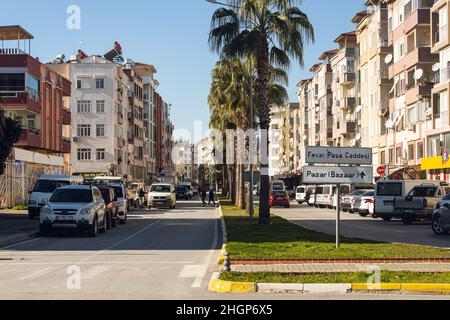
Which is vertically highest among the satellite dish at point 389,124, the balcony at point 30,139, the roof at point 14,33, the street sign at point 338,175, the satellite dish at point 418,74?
the roof at point 14,33

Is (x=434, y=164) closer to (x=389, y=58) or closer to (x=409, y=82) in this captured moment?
(x=409, y=82)

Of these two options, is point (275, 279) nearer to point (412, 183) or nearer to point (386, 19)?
point (412, 183)

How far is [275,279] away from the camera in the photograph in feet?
43.4

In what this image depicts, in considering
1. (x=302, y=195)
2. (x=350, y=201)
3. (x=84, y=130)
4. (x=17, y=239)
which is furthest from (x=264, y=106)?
(x=84, y=130)

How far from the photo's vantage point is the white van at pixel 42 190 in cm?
3809

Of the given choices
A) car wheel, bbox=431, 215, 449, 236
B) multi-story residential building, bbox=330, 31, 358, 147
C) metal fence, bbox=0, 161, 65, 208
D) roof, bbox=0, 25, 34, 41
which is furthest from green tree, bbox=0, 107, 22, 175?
multi-story residential building, bbox=330, 31, 358, 147

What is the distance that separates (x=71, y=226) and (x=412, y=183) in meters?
20.0

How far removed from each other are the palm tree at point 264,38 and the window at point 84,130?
204ft

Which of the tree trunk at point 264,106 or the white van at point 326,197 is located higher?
the tree trunk at point 264,106

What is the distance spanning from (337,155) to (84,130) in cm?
7685

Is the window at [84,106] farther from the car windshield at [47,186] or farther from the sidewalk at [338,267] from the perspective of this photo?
the sidewalk at [338,267]

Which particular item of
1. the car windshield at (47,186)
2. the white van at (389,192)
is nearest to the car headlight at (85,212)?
the car windshield at (47,186)

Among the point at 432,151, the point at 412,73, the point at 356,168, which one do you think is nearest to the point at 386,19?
the point at 412,73

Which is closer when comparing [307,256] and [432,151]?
[307,256]
